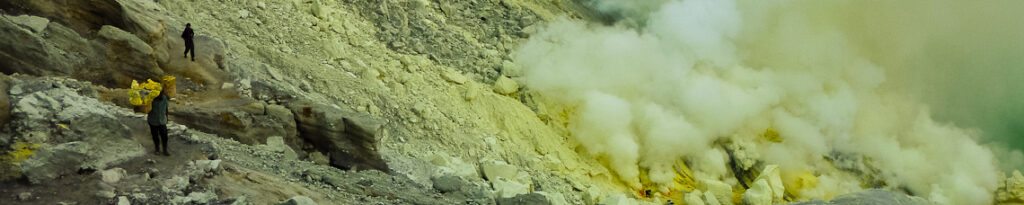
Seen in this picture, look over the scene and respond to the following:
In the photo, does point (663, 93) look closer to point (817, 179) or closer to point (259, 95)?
point (817, 179)

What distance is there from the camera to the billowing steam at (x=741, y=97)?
13867 mm

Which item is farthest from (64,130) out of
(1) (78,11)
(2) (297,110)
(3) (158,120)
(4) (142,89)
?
(2) (297,110)

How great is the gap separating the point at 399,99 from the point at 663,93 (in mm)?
5840

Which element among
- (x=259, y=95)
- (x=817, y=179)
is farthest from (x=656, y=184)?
(x=259, y=95)

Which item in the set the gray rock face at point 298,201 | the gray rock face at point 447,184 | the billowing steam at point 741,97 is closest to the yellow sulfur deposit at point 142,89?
the gray rock face at point 298,201

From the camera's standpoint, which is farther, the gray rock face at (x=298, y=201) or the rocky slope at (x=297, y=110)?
the rocky slope at (x=297, y=110)

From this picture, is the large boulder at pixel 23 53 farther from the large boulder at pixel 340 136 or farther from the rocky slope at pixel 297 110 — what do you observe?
the large boulder at pixel 340 136

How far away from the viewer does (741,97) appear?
14734 mm

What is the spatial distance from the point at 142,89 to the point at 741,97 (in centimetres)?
1122

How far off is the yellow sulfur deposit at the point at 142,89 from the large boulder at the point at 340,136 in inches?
61.4

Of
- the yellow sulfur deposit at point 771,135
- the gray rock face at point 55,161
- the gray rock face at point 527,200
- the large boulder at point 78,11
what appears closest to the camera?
the gray rock face at point 55,161

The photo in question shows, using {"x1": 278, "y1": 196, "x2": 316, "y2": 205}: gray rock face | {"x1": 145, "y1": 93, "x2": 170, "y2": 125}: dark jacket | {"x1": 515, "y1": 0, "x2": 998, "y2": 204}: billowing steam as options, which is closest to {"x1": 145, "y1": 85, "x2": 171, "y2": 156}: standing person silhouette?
{"x1": 145, "y1": 93, "x2": 170, "y2": 125}: dark jacket

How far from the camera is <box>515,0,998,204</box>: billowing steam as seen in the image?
13867 mm

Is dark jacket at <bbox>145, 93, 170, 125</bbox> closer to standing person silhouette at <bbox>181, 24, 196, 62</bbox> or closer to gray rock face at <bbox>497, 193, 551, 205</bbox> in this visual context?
standing person silhouette at <bbox>181, 24, 196, 62</bbox>
